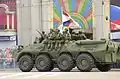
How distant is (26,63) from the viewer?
26938 millimetres

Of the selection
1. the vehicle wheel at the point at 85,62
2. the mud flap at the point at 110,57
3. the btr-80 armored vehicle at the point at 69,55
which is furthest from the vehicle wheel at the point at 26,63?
the mud flap at the point at 110,57

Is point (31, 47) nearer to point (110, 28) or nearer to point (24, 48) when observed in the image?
point (24, 48)

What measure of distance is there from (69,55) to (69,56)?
108mm

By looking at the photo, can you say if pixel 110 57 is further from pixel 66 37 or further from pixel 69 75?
pixel 69 75

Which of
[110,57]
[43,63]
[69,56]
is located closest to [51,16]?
[43,63]

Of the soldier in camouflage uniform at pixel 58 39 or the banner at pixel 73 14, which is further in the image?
the banner at pixel 73 14

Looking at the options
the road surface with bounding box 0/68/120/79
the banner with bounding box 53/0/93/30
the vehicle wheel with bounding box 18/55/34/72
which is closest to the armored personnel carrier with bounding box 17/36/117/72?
the vehicle wheel with bounding box 18/55/34/72

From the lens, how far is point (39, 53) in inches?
1041

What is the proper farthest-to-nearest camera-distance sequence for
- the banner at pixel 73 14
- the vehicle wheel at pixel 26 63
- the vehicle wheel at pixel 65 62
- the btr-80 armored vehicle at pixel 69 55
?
A: the banner at pixel 73 14 → the vehicle wheel at pixel 26 63 → the vehicle wheel at pixel 65 62 → the btr-80 armored vehicle at pixel 69 55

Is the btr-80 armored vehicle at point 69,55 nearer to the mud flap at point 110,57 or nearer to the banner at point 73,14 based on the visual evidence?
the mud flap at point 110,57

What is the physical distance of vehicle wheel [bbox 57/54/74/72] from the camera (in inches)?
977

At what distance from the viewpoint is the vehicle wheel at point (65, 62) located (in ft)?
81.4

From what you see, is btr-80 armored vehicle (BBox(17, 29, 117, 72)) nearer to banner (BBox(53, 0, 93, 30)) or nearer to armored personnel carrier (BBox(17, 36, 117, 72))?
armored personnel carrier (BBox(17, 36, 117, 72))

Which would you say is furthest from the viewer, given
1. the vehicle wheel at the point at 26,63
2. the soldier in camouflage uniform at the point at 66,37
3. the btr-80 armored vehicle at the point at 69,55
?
the vehicle wheel at the point at 26,63
